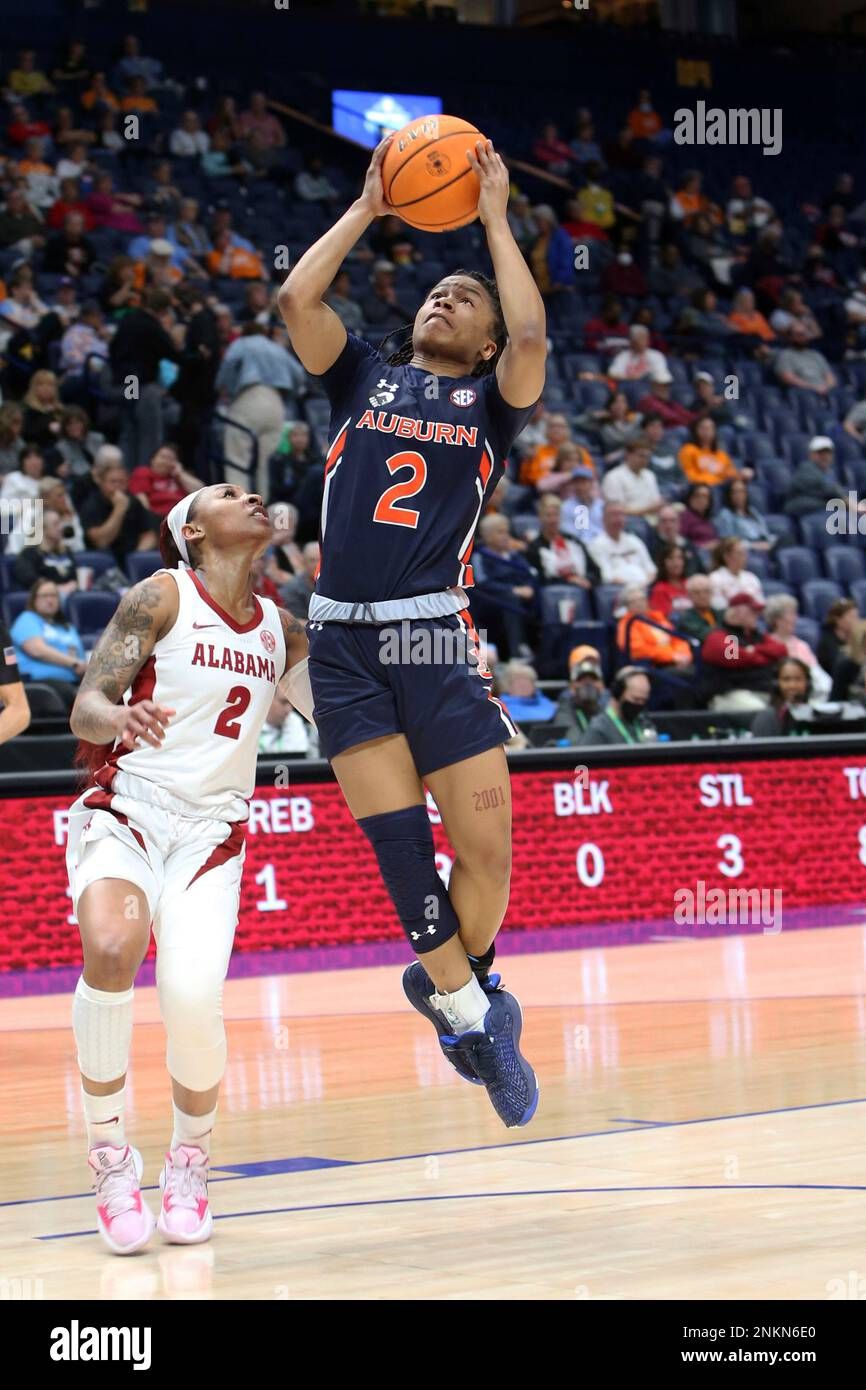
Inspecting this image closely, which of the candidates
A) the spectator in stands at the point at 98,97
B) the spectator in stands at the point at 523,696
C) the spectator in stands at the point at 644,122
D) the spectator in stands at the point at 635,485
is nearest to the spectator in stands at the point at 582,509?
the spectator in stands at the point at 635,485

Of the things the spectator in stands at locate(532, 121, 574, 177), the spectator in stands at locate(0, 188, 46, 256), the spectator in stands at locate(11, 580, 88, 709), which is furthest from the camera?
the spectator in stands at locate(532, 121, 574, 177)

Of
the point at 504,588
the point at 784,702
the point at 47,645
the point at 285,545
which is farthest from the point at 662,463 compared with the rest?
the point at 47,645

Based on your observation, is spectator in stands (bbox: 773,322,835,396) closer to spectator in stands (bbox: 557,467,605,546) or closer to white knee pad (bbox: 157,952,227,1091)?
spectator in stands (bbox: 557,467,605,546)

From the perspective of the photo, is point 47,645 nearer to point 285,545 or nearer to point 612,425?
point 285,545

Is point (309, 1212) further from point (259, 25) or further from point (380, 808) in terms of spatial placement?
point (259, 25)

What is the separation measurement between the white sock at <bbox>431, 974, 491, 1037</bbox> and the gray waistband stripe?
945 millimetres

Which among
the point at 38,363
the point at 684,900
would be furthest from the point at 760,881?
the point at 38,363

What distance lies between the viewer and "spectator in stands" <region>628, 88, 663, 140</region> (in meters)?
19.9

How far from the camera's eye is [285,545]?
39.5 feet

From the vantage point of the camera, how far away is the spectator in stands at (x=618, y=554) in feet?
45.0

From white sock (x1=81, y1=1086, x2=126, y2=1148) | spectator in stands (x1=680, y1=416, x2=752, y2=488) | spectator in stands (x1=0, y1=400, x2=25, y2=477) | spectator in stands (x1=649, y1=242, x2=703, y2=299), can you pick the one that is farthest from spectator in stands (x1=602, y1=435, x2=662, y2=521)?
white sock (x1=81, y1=1086, x2=126, y2=1148)

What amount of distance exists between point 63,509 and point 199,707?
24.3 ft

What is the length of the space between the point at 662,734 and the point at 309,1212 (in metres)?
7.36

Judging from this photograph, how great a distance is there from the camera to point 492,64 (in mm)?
20031
